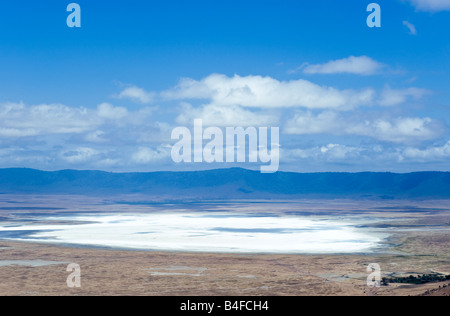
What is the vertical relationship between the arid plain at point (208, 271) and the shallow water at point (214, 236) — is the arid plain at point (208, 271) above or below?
below

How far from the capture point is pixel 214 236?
6397cm

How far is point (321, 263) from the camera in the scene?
4403cm

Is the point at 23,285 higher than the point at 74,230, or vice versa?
the point at 74,230

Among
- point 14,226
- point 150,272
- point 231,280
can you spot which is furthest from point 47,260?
point 14,226

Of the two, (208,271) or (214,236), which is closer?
(208,271)

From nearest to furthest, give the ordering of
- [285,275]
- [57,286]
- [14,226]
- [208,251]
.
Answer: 1. [57,286]
2. [285,275]
3. [208,251]
4. [14,226]

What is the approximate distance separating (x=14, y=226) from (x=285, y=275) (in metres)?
52.4

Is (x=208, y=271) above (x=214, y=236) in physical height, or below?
below

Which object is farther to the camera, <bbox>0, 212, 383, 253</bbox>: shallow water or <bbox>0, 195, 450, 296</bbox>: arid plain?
<bbox>0, 212, 383, 253</bbox>: shallow water

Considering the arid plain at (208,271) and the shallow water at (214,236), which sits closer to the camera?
the arid plain at (208,271)

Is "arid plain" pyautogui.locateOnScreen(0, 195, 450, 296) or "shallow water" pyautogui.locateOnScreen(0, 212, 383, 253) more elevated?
"shallow water" pyautogui.locateOnScreen(0, 212, 383, 253)

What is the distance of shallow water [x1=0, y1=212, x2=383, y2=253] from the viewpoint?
53.9 meters

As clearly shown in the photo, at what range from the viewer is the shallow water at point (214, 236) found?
5392 cm
